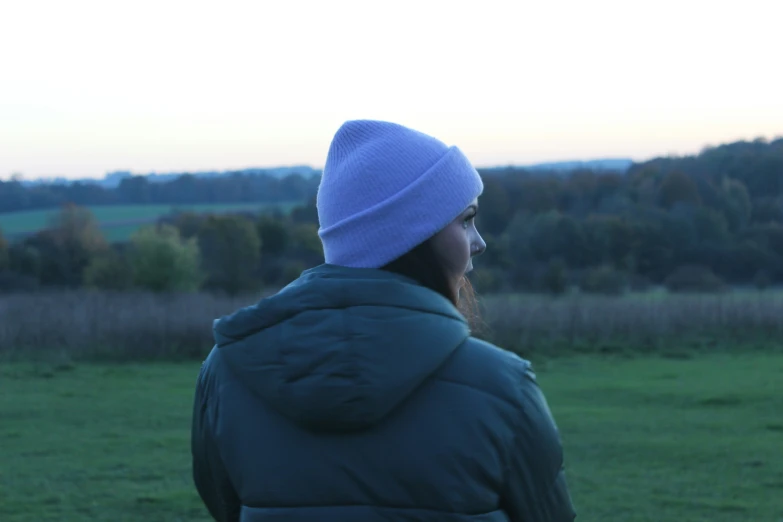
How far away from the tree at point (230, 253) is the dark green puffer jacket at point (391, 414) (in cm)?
2421

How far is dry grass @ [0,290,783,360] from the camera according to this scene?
14.4 meters

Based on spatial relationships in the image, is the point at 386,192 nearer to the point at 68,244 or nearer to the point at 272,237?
the point at 272,237

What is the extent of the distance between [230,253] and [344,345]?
27.0m

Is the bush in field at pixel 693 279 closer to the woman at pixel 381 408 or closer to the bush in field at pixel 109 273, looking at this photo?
the bush in field at pixel 109 273

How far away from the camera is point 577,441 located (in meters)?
8.08

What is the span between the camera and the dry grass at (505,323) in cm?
1441

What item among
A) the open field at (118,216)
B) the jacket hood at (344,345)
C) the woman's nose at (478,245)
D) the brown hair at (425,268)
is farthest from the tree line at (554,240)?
the jacket hood at (344,345)

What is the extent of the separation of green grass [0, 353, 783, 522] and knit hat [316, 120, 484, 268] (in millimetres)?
4674

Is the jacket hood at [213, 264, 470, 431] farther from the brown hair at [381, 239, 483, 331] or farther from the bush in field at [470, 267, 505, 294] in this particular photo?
the bush in field at [470, 267, 505, 294]

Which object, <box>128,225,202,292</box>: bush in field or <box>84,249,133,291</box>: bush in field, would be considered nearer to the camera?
<box>84,249,133,291</box>: bush in field

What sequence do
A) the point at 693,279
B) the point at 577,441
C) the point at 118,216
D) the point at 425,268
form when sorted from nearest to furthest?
the point at 425,268 < the point at 577,441 < the point at 693,279 < the point at 118,216

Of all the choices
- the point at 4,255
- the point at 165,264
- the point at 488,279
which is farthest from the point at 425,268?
the point at 4,255

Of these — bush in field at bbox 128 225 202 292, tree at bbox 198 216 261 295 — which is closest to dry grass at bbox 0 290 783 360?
bush in field at bbox 128 225 202 292

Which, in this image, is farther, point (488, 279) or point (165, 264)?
point (165, 264)
